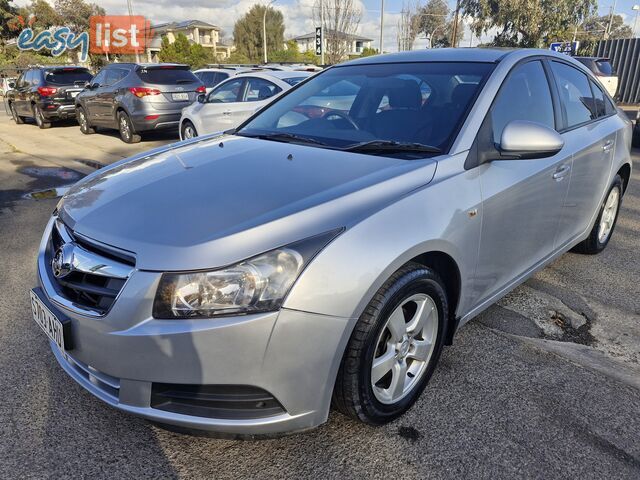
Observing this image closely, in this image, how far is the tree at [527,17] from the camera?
32.2m

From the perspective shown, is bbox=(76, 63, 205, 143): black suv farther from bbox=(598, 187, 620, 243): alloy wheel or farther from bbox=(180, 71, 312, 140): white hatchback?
bbox=(598, 187, 620, 243): alloy wheel

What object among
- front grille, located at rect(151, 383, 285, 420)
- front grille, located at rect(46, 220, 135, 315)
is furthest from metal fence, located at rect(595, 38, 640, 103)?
front grille, located at rect(46, 220, 135, 315)

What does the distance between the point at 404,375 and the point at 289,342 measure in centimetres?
76

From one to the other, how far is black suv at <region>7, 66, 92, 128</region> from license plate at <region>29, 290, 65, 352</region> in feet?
44.3

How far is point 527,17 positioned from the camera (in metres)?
32.4

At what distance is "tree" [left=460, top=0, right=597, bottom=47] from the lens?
32162 millimetres

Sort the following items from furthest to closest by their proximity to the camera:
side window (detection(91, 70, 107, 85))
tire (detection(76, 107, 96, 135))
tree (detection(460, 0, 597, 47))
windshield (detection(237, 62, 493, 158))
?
tree (detection(460, 0, 597, 47)) < tire (detection(76, 107, 96, 135)) < side window (detection(91, 70, 107, 85)) < windshield (detection(237, 62, 493, 158))

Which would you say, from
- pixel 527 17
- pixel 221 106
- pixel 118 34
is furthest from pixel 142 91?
pixel 118 34

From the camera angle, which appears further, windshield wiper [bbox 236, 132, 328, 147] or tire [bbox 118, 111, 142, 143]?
tire [bbox 118, 111, 142, 143]

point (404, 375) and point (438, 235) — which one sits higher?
point (438, 235)

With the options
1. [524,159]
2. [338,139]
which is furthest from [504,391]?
[338,139]

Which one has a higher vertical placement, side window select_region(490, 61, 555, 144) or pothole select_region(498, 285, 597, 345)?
side window select_region(490, 61, 555, 144)

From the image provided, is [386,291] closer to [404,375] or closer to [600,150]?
[404,375]

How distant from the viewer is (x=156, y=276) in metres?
1.81
